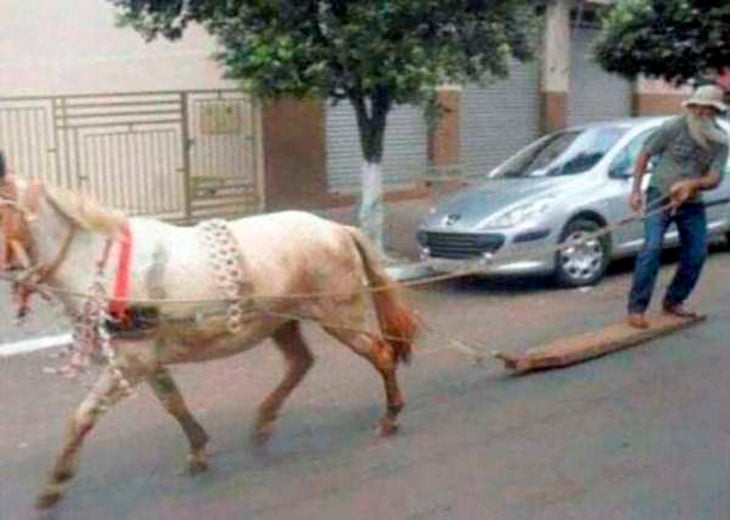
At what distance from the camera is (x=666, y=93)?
24688mm

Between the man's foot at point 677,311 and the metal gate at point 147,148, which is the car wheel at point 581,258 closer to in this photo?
the man's foot at point 677,311

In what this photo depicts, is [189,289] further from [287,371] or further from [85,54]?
[85,54]

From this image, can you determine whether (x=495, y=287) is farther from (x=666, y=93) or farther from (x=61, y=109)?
(x=666, y=93)

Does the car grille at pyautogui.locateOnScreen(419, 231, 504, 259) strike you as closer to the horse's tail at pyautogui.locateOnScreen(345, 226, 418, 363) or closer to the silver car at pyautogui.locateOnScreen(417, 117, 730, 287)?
the silver car at pyautogui.locateOnScreen(417, 117, 730, 287)

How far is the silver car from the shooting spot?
1081 centimetres

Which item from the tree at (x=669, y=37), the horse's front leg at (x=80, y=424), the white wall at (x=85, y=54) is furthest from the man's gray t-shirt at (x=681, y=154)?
the white wall at (x=85, y=54)

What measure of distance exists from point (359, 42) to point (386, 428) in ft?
17.9

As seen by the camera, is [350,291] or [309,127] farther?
[309,127]

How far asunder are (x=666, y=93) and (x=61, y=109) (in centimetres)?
1468

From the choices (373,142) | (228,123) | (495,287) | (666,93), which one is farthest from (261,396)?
(666,93)

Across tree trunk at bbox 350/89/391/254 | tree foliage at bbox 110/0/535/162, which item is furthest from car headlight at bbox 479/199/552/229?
tree trunk at bbox 350/89/391/254

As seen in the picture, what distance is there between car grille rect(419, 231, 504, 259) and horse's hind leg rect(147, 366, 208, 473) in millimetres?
5452

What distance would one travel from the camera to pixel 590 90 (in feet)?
75.3

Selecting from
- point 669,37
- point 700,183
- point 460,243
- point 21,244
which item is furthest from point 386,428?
point 669,37
